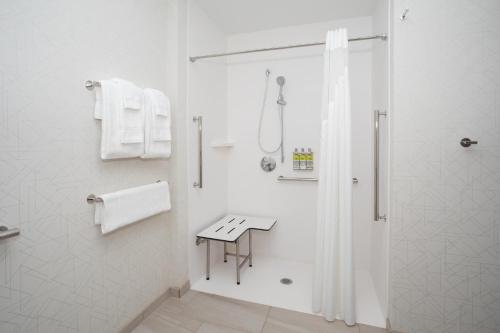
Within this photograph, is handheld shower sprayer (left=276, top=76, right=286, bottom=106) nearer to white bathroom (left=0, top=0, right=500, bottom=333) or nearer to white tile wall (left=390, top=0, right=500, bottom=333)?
white bathroom (left=0, top=0, right=500, bottom=333)

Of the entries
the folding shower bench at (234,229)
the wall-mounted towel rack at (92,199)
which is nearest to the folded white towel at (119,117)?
the wall-mounted towel rack at (92,199)

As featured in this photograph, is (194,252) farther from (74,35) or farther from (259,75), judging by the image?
(259,75)

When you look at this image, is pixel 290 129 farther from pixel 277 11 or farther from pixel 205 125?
pixel 277 11

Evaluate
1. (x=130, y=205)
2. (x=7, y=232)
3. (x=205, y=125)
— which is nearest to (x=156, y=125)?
(x=130, y=205)

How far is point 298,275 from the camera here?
242 cm

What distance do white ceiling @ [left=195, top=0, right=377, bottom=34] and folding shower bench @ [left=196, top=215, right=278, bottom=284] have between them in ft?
6.75

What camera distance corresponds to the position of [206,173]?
245cm

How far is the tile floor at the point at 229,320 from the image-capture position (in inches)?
66.7

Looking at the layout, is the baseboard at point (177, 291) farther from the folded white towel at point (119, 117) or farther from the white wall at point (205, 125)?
the folded white towel at point (119, 117)

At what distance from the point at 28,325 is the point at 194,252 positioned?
48.3 inches

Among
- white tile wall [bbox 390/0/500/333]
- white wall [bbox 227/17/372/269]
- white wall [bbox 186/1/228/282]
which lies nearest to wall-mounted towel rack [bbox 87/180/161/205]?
white wall [bbox 186/1/228/282]

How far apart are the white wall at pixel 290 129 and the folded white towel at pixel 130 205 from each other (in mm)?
1196

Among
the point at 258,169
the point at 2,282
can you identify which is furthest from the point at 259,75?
the point at 2,282

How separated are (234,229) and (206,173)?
0.60m
